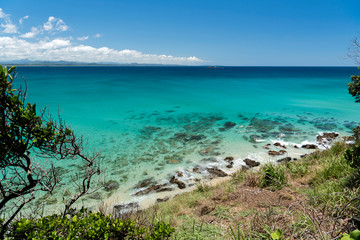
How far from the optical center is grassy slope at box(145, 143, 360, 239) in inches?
171

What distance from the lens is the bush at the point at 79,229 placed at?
3.76 metres

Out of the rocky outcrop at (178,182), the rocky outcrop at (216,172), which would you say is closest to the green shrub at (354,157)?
the rocky outcrop at (216,172)

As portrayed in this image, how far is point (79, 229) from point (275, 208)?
515 centimetres

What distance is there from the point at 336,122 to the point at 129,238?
93.6 feet

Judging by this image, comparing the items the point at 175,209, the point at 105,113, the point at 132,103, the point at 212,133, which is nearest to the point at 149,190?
the point at 175,209

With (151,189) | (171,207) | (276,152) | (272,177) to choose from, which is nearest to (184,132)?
(276,152)

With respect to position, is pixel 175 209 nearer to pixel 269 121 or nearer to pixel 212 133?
pixel 212 133

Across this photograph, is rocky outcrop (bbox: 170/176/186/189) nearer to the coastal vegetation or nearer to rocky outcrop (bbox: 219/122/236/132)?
the coastal vegetation

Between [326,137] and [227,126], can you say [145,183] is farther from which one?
[326,137]

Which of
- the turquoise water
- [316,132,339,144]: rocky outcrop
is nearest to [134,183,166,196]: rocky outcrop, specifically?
the turquoise water

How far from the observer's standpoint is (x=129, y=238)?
14.4ft

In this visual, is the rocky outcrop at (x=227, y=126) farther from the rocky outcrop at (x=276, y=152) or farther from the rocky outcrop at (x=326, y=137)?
the rocky outcrop at (x=326, y=137)

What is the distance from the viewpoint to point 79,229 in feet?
13.1

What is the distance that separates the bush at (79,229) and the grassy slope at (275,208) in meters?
1.09
